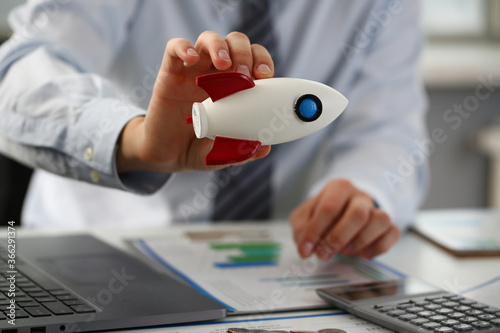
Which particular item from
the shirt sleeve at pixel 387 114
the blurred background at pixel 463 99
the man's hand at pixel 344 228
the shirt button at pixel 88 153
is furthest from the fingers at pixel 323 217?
the blurred background at pixel 463 99

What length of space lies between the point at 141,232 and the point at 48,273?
25cm

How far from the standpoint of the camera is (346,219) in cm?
61

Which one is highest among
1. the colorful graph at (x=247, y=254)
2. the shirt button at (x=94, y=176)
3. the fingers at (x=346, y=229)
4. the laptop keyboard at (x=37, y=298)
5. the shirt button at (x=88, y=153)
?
the shirt button at (x=88, y=153)

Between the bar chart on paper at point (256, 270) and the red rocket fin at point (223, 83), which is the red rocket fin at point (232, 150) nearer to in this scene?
the red rocket fin at point (223, 83)

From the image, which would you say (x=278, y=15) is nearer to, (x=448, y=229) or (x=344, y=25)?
(x=344, y=25)

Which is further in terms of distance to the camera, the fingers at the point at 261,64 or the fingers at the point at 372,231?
the fingers at the point at 372,231

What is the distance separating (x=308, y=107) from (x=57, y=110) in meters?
0.29

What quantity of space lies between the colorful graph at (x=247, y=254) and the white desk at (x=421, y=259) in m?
0.09

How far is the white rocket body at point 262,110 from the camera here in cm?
37

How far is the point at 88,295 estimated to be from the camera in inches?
17.9

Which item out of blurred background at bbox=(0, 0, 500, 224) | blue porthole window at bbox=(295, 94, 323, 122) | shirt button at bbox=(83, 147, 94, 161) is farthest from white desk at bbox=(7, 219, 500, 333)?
blurred background at bbox=(0, 0, 500, 224)

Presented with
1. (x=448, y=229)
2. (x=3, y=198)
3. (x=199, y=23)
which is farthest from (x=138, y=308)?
(x=3, y=198)

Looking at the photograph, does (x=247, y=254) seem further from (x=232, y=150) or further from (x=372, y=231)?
(x=232, y=150)

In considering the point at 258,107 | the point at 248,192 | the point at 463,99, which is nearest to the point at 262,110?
the point at 258,107
